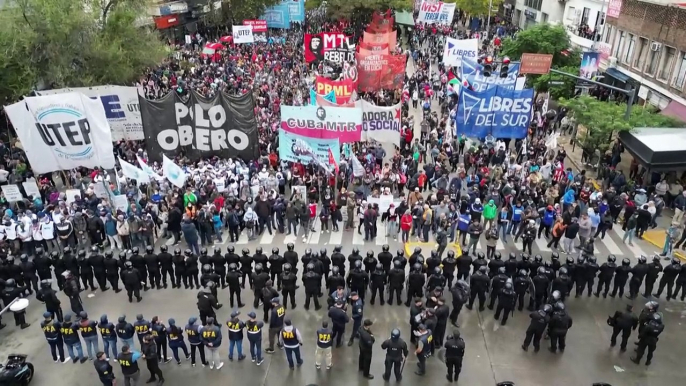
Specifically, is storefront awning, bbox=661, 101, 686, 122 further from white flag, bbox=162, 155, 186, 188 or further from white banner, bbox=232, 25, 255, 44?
white banner, bbox=232, 25, 255, 44

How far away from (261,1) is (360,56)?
25077mm

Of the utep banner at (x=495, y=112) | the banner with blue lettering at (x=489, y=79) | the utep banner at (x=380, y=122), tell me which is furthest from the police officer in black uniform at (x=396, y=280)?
the banner with blue lettering at (x=489, y=79)

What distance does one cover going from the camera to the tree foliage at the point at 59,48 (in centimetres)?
2155

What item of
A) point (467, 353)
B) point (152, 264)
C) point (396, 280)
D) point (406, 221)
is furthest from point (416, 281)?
point (152, 264)

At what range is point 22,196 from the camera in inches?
643

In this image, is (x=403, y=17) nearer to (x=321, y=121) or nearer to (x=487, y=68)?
(x=487, y=68)

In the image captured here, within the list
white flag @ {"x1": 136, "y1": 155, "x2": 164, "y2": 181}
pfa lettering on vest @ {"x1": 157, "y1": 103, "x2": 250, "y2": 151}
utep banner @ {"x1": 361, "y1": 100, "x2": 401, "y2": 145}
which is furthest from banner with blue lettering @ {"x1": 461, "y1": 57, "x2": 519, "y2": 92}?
white flag @ {"x1": 136, "y1": 155, "x2": 164, "y2": 181}

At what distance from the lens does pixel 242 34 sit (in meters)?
30.7

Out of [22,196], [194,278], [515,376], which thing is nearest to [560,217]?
[515,376]

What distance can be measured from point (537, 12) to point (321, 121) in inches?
1707

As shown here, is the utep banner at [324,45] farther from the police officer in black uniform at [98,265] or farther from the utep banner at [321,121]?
the police officer in black uniform at [98,265]

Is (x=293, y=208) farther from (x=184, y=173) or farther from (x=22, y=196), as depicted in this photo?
(x=22, y=196)

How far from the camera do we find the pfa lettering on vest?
1702 centimetres

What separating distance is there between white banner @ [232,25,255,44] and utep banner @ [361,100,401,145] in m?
15.9
